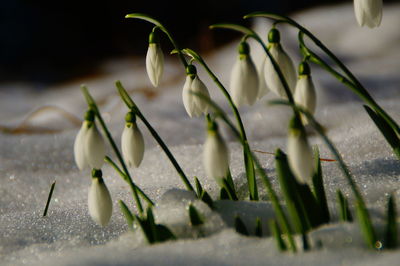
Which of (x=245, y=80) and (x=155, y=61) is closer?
(x=245, y=80)

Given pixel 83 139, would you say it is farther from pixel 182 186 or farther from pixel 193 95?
pixel 182 186

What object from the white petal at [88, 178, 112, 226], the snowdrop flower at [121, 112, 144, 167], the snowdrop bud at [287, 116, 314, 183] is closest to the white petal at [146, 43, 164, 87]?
the snowdrop flower at [121, 112, 144, 167]

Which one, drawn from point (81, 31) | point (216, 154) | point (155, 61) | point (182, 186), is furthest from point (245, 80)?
point (81, 31)

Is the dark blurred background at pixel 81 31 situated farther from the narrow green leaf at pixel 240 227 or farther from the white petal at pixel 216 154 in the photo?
the white petal at pixel 216 154

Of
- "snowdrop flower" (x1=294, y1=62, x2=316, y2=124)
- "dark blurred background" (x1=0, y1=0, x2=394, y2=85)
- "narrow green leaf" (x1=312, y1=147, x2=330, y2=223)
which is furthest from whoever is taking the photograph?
"dark blurred background" (x1=0, y1=0, x2=394, y2=85)

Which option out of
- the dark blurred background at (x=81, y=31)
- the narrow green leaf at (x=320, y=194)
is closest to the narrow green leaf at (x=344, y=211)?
the narrow green leaf at (x=320, y=194)

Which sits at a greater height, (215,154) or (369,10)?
(369,10)

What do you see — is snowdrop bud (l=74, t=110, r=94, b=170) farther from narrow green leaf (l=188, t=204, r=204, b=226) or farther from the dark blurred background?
the dark blurred background
